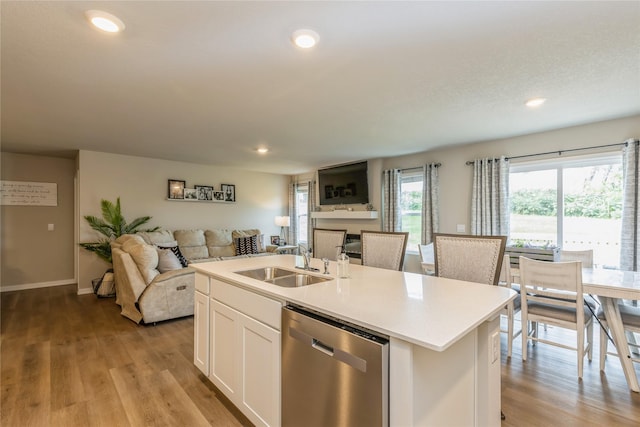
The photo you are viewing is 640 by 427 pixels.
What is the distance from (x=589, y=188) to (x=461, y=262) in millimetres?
2729

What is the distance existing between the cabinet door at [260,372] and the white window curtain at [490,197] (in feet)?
12.3

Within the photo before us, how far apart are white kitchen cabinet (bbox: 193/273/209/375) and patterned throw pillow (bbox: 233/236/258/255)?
381 centimetres

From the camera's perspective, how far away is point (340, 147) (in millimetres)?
4730

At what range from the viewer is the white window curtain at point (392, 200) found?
5.43 m

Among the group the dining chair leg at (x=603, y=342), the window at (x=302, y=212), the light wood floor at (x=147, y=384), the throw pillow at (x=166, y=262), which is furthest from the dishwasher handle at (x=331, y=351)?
the window at (x=302, y=212)

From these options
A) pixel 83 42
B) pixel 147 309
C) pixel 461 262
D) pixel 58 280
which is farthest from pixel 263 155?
pixel 58 280

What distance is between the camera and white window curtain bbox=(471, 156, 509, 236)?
4.16 meters

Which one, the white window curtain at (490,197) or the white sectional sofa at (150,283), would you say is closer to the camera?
the white sectional sofa at (150,283)

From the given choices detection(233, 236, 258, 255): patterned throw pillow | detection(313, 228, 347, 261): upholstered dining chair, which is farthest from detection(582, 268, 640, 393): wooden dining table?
detection(233, 236, 258, 255): patterned throw pillow

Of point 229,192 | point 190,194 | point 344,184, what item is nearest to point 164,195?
point 190,194

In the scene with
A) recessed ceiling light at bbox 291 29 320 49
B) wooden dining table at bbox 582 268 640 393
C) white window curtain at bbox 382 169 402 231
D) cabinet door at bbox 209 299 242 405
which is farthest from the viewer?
white window curtain at bbox 382 169 402 231

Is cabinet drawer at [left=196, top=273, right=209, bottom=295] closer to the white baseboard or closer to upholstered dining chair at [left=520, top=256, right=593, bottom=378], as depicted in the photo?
upholstered dining chair at [left=520, top=256, right=593, bottom=378]

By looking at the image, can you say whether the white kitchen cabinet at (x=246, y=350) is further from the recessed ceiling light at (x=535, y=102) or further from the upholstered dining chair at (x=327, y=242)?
the recessed ceiling light at (x=535, y=102)

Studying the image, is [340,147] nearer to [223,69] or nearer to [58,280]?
[223,69]
